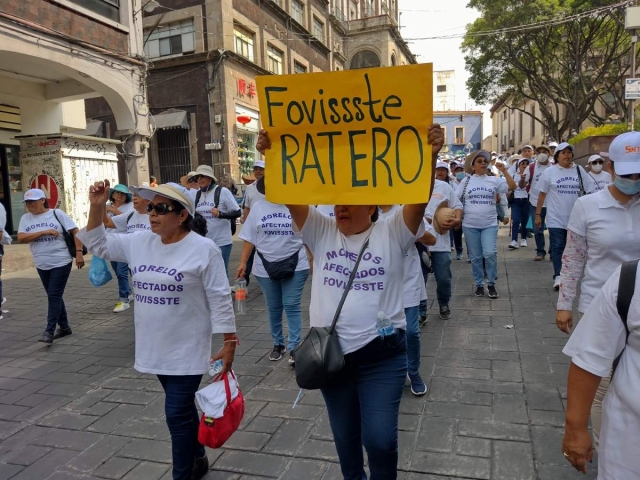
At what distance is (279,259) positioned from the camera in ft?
15.4

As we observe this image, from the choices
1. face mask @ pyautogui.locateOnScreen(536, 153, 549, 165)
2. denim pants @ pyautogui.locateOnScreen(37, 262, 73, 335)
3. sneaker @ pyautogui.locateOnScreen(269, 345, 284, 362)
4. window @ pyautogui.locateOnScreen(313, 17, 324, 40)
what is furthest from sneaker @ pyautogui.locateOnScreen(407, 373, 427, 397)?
window @ pyautogui.locateOnScreen(313, 17, 324, 40)

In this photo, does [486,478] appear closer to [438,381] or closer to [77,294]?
[438,381]

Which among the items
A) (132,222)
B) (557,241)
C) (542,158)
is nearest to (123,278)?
(132,222)

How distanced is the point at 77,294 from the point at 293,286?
5310 millimetres

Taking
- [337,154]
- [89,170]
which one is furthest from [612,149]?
[89,170]

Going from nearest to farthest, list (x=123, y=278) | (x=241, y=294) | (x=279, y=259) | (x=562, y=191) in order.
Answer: (x=279, y=259) < (x=241, y=294) < (x=562, y=191) < (x=123, y=278)

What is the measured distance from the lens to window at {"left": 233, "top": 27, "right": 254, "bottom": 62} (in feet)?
67.6

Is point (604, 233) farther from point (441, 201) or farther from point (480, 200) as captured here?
point (480, 200)

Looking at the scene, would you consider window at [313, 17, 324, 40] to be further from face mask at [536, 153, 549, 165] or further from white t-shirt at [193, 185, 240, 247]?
white t-shirt at [193, 185, 240, 247]

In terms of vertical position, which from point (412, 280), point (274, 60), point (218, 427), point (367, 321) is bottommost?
point (218, 427)

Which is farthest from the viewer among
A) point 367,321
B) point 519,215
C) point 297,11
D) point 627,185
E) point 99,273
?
point 297,11

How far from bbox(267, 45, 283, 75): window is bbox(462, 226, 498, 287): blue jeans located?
18252 mm

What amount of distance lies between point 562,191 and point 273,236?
13.5 feet

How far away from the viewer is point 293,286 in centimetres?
479
